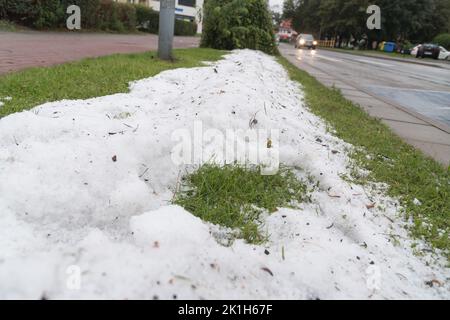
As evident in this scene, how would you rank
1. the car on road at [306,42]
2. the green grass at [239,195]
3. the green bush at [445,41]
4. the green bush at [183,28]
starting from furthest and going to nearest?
the green bush at [445,41] < the car on road at [306,42] < the green bush at [183,28] < the green grass at [239,195]

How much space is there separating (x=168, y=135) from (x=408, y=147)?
2278mm

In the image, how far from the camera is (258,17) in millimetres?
13242

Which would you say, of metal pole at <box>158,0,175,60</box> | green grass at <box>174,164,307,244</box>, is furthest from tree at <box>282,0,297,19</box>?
green grass at <box>174,164,307,244</box>

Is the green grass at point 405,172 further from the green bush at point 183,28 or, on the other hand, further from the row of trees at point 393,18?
the row of trees at point 393,18

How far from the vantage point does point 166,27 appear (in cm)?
685

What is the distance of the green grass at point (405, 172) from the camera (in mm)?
2110

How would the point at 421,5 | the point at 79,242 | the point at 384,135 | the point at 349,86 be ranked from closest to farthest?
the point at 79,242
the point at 384,135
the point at 349,86
the point at 421,5

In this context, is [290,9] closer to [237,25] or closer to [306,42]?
[306,42]

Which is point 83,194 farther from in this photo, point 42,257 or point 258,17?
point 258,17

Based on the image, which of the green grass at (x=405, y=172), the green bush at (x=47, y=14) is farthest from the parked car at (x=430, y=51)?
→ the green grass at (x=405, y=172)

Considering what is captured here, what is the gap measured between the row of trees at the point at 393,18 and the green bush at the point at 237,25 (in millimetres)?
35959

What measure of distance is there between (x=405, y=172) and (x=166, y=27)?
5.33 m

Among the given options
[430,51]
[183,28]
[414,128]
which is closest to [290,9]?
[430,51]
